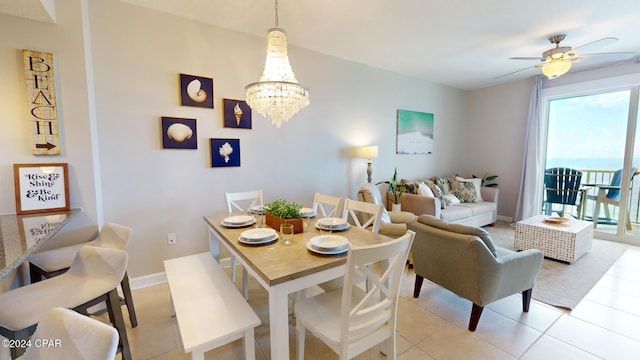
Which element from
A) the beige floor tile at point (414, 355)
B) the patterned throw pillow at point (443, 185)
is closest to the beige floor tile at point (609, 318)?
the beige floor tile at point (414, 355)

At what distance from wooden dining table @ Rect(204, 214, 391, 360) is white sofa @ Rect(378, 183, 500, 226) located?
2322 millimetres

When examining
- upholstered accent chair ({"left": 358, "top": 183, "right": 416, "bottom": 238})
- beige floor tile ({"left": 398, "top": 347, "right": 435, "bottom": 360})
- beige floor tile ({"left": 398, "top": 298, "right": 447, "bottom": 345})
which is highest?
upholstered accent chair ({"left": 358, "top": 183, "right": 416, "bottom": 238})

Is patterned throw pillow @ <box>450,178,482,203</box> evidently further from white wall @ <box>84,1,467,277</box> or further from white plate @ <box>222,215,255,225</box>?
white plate @ <box>222,215,255,225</box>

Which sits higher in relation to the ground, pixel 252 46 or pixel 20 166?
pixel 252 46

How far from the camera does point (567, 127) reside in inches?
175

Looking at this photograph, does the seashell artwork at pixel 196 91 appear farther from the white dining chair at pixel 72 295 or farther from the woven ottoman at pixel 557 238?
the woven ottoman at pixel 557 238

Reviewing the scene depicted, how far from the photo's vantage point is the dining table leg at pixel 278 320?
121cm

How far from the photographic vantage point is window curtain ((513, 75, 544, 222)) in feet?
14.8

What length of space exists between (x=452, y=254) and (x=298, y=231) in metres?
1.18

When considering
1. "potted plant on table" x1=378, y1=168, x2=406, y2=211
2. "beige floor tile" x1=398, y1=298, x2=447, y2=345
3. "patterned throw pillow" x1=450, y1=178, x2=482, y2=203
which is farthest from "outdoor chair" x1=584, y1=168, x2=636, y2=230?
"beige floor tile" x1=398, y1=298, x2=447, y2=345

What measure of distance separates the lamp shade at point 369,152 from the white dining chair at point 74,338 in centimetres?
336

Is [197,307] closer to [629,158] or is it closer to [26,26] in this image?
[26,26]

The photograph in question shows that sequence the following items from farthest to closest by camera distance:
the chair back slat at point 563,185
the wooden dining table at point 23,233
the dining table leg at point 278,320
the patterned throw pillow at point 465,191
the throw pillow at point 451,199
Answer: the patterned throw pillow at point 465,191, the throw pillow at point 451,199, the chair back slat at point 563,185, the dining table leg at point 278,320, the wooden dining table at point 23,233

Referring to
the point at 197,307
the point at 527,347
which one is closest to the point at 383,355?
the point at 527,347
